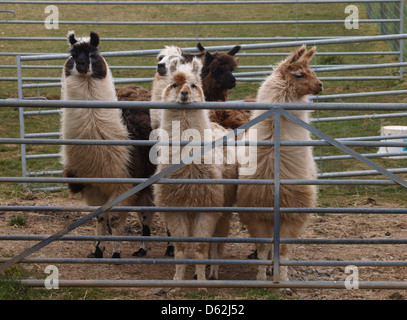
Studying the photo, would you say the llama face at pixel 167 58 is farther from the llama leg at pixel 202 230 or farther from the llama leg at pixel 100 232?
the llama leg at pixel 202 230

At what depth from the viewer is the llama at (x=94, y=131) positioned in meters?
6.01

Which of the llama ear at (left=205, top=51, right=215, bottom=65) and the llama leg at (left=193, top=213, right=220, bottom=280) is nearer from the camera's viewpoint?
the llama leg at (left=193, top=213, right=220, bottom=280)

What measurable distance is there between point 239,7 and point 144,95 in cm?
1384

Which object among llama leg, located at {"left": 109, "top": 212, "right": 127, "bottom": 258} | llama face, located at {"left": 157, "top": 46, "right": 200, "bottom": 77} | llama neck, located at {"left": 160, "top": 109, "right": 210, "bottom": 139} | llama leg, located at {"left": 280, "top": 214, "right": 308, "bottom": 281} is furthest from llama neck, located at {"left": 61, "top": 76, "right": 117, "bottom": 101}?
llama leg, located at {"left": 280, "top": 214, "right": 308, "bottom": 281}

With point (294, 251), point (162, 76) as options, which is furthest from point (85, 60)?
point (294, 251)

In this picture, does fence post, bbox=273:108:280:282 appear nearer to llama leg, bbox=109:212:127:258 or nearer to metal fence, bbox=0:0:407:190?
llama leg, bbox=109:212:127:258

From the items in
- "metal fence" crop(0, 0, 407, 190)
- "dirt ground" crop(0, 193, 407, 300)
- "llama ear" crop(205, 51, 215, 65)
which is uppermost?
"metal fence" crop(0, 0, 407, 190)

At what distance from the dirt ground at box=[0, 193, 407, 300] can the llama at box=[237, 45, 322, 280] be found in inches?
21.9

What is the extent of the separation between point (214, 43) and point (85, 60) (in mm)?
11094

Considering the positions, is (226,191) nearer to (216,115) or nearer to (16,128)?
(216,115)

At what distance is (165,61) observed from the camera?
6652 mm

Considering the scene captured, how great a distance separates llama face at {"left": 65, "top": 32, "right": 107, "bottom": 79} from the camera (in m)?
6.07

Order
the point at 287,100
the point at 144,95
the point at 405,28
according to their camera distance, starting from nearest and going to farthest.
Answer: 1. the point at 287,100
2. the point at 144,95
3. the point at 405,28
